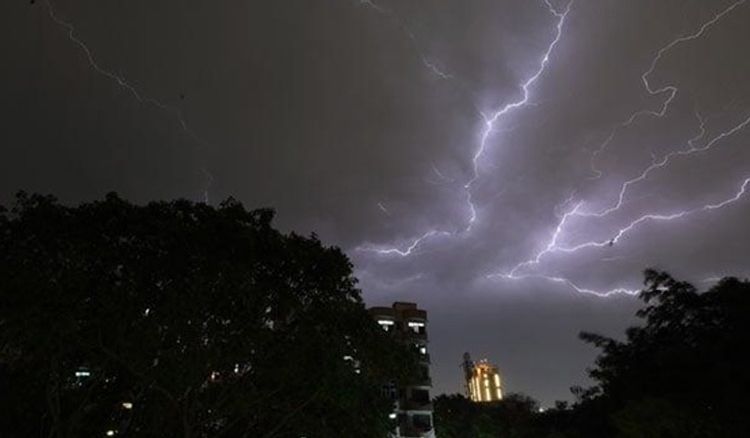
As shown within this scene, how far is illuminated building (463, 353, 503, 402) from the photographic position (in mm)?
74000

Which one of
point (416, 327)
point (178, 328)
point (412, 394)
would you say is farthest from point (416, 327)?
point (178, 328)

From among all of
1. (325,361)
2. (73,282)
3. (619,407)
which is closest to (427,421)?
(619,407)

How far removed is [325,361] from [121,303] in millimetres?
3641

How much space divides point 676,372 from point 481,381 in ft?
207

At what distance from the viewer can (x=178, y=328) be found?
33.7ft

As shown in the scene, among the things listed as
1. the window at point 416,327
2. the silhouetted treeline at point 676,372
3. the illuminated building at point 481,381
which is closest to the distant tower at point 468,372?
the illuminated building at point 481,381

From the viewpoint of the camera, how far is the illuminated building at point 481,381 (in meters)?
74.0

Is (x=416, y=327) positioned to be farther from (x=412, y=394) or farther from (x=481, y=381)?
(x=481, y=381)

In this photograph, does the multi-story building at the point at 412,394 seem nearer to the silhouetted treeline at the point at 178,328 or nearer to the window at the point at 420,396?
the window at the point at 420,396

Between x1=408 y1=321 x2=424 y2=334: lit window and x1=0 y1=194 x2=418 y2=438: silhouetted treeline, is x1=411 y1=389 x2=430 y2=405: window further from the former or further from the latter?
x1=0 y1=194 x2=418 y2=438: silhouetted treeline

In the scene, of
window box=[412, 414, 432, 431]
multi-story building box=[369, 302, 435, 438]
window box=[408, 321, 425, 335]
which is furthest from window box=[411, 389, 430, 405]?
window box=[408, 321, 425, 335]

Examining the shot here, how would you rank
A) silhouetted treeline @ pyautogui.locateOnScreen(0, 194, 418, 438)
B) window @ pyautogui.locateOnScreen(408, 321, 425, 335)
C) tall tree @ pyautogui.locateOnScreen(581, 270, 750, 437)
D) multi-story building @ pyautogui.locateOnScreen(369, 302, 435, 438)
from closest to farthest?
silhouetted treeline @ pyautogui.locateOnScreen(0, 194, 418, 438), tall tree @ pyautogui.locateOnScreen(581, 270, 750, 437), multi-story building @ pyautogui.locateOnScreen(369, 302, 435, 438), window @ pyautogui.locateOnScreen(408, 321, 425, 335)

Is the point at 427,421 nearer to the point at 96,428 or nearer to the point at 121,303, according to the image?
the point at 96,428

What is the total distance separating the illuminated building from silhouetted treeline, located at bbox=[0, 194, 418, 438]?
63.8 m
